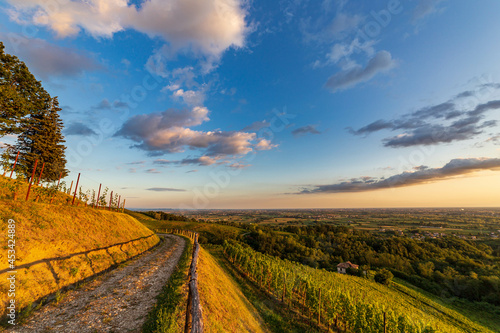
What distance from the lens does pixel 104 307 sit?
10.3 metres

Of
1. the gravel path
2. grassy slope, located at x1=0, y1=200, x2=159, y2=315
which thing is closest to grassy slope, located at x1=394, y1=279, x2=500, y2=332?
the gravel path

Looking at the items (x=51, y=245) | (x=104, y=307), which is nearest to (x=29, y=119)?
(x=51, y=245)

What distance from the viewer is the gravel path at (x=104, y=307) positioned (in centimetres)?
848

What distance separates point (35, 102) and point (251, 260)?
58.7 meters

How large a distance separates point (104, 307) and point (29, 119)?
50478 millimetres

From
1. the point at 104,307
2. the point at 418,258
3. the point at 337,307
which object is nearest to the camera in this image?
the point at 104,307

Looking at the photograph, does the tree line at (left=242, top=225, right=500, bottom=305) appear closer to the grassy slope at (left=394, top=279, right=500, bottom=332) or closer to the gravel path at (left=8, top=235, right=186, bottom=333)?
the grassy slope at (left=394, top=279, right=500, bottom=332)

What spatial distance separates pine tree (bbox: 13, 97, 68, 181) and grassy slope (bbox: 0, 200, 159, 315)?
1181 inches

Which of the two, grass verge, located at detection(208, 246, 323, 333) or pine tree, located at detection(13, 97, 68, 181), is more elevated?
pine tree, located at detection(13, 97, 68, 181)

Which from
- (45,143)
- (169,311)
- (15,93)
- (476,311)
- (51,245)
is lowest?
(476,311)

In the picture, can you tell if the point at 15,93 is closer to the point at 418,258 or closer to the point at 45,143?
the point at 45,143

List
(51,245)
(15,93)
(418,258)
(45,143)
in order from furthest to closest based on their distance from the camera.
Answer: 1. (418,258)
2. (45,143)
3. (15,93)
4. (51,245)

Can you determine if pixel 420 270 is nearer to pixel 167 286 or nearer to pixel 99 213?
pixel 167 286

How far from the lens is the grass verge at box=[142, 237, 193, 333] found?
860 centimetres
